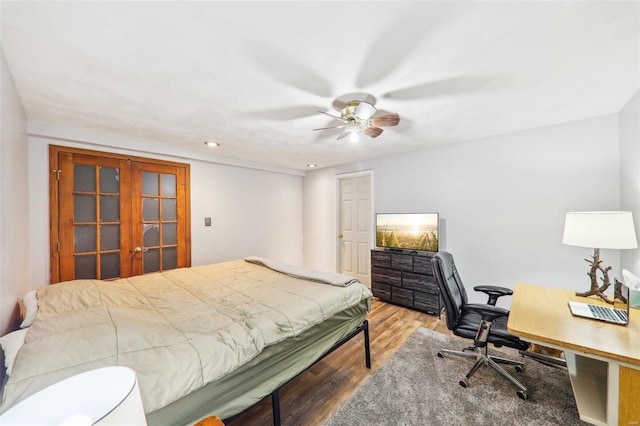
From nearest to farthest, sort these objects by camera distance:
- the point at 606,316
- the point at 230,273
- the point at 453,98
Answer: the point at 606,316
the point at 453,98
the point at 230,273

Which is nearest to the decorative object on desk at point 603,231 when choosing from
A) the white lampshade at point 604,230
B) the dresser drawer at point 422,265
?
the white lampshade at point 604,230

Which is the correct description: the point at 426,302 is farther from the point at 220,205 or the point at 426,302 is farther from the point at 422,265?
the point at 220,205

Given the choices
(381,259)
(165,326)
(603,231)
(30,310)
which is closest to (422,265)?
(381,259)

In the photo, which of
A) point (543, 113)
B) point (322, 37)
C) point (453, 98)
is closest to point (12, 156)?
point (322, 37)

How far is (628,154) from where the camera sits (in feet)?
7.01

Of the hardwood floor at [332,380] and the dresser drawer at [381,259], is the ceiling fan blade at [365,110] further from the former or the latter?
the dresser drawer at [381,259]

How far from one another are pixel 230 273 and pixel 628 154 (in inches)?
158

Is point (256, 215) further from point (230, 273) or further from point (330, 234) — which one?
point (230, 273)

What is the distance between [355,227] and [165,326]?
3.55 meters

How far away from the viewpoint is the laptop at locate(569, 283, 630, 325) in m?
1.54

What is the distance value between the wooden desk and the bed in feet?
4.02

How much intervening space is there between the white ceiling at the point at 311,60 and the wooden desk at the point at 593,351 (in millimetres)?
1678

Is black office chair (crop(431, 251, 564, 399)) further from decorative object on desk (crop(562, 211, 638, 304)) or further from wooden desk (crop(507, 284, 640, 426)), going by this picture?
decorative object on desk (crop(562, 211, 638, 304))

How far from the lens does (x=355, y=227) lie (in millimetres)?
4574
